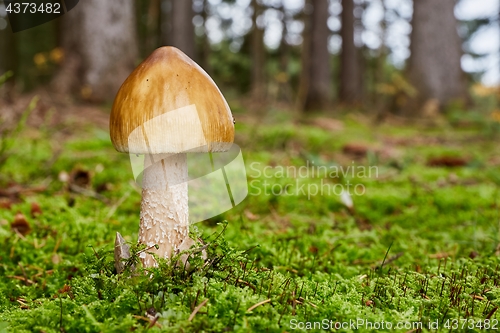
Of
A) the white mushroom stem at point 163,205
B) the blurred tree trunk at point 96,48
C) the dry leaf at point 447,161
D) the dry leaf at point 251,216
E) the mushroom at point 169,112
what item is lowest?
the dry leaf at point 447,161

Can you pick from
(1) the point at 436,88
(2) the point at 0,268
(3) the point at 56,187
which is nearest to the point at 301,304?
(2) the point at 0,268

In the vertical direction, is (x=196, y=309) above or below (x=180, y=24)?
below

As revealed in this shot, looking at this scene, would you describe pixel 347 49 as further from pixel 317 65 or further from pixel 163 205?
pixel 163 205

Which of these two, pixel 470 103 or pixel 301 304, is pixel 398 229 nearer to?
pixel 301 304

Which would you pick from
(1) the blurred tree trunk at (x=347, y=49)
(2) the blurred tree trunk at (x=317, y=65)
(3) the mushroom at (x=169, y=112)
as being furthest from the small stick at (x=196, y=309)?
(1) the blurred tree trunk at (x=347, y=49)

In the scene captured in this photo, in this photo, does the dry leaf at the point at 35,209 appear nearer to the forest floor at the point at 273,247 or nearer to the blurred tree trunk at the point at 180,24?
the forest floor at the point at 273,247

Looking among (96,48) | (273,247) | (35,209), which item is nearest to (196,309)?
(273,247)
